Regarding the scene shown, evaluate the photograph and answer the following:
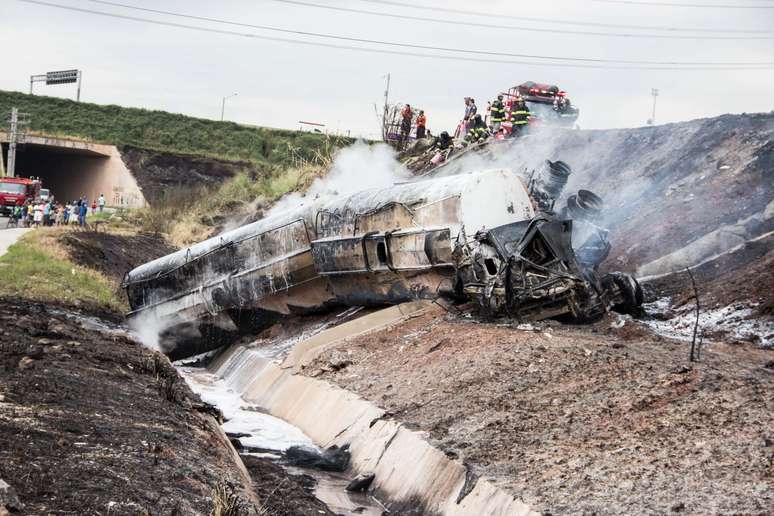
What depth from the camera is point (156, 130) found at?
72.3m

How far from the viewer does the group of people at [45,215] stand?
46.5 m

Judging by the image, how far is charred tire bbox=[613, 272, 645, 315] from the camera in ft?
62.5

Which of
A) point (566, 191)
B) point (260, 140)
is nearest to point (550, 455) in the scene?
point (566, 191)

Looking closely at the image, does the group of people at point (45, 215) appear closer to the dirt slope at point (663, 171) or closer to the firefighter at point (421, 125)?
the firefighter at point (421, 125)

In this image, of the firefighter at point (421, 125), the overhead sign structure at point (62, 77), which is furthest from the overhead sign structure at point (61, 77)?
the firefighter at point (421, 125)

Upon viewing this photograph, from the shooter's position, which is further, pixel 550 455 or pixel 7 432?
pixel 550 455

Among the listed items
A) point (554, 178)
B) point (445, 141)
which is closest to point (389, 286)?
point (554, 178)

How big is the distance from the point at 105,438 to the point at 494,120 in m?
26.0

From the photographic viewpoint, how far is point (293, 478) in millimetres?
13359

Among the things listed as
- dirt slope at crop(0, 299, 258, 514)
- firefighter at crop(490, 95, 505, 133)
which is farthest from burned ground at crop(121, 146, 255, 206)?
dirt slope at crop(0, 299, 258, 514)

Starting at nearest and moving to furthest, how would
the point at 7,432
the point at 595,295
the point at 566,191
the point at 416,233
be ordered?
the point at 7,432 < the point at 595,295 < the point at 416,233 < the point at 566,191

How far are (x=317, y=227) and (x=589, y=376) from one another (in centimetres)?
1077

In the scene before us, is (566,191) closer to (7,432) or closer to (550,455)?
(550,455)

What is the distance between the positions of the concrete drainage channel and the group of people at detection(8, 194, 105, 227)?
24069mm
